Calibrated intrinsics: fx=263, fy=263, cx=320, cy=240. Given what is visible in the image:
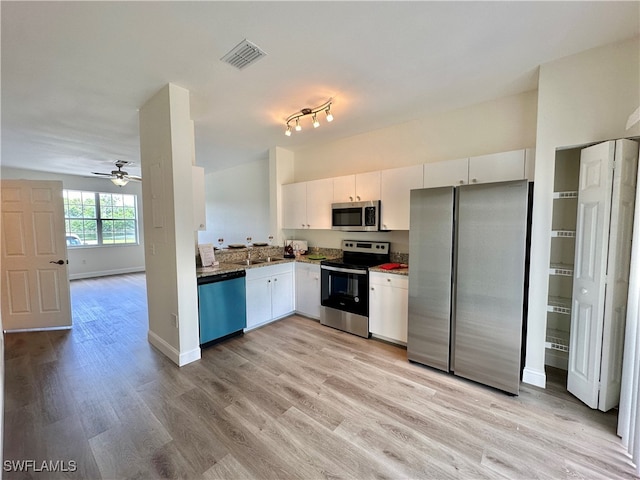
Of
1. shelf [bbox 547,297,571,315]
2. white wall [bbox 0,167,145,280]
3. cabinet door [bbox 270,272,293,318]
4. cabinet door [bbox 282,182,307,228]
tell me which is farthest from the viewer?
white wall [bbox 0,167,145,280]

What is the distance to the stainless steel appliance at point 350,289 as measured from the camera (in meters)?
3.29

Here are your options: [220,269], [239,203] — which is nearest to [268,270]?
[220,269]

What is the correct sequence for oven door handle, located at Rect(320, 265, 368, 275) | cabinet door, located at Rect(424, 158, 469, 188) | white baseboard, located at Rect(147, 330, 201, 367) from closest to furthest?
white baseboard, located at Rect(147, 330, 201, 367) → cabinet door, located at Rect(424, 158, 469, 188) → oven door handle, located at Rect(320, 265, 368, 275)

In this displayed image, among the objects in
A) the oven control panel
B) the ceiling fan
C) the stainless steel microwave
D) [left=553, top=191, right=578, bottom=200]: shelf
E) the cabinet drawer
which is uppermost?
the ceiling fan

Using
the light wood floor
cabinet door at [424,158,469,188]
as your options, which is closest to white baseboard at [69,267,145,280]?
the light wood floor

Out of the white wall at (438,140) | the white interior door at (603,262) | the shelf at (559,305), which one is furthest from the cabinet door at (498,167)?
the shelf at (559,305)

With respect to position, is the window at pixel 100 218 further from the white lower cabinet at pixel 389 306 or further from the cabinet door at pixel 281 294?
the white lower cabinet at pixel 389 306

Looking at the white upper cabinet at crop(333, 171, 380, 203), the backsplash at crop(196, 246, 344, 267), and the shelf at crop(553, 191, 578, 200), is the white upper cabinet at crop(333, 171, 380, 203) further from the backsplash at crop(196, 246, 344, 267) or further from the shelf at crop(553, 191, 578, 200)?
the shelf at crop(553, 191, 578, 200)

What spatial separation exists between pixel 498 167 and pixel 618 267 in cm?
125

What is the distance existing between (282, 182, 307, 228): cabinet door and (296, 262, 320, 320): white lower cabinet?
2.42 feet

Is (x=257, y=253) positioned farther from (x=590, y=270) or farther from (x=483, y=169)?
(x=590, y=270)

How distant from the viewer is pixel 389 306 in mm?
3084

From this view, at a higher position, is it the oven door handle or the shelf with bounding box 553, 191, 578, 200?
the shelf with bounding box 553, 191, 578, 200

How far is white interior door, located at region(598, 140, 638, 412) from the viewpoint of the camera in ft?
6.07
